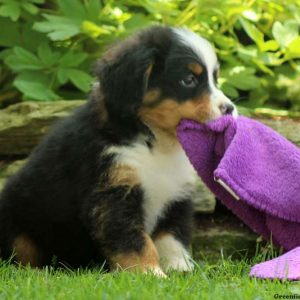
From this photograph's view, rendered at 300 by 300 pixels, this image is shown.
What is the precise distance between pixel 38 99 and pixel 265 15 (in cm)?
234

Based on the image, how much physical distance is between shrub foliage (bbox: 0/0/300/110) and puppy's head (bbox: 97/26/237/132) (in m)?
1.35

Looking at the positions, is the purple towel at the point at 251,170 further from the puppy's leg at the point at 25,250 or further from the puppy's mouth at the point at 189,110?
the puppy's leg at the point at 25,250

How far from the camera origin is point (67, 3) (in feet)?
19.8

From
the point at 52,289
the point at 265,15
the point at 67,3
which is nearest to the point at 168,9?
the point at 67,3

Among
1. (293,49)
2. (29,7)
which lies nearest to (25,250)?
(29,7)

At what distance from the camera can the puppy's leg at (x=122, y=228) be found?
4254mm

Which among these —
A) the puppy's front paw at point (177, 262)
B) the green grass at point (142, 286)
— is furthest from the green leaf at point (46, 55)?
the green grass at point (142, 286)

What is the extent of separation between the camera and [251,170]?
4.45m

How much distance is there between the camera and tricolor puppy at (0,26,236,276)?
4.32 metres

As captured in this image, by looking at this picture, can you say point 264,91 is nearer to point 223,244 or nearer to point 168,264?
point 223,244

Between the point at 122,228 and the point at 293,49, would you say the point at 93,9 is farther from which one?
the point at 122,228

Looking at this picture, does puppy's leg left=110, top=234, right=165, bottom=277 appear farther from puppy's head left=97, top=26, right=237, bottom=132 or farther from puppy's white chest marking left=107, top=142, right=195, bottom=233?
puppy's head left=97, top=26, right=237, bottom=132

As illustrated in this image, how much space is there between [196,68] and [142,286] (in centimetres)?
156

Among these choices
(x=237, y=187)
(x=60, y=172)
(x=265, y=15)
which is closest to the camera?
(x=237, y=187)
